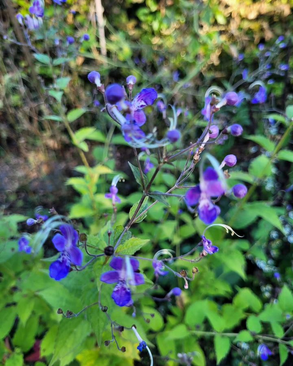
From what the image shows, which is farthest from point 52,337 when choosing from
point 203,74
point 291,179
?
point 203,74

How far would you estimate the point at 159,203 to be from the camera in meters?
2.26

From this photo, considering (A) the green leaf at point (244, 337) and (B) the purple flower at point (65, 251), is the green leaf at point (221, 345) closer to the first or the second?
(A) the green leaf at point (244, 337)

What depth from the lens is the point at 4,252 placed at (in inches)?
71.4

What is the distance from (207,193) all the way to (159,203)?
1438mm

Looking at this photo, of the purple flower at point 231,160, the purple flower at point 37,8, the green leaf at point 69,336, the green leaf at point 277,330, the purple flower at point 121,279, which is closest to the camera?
the purple flower at point 121,279

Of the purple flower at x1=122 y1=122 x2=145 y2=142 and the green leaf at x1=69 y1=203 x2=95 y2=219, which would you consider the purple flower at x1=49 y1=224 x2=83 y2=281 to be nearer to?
the purple flower at x1=122 y1=122 x2=145 y2=142

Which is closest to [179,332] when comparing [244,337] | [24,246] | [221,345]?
[221,345]

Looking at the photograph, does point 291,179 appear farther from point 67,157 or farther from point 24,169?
point 24,169

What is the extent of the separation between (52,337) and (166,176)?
1402 mm

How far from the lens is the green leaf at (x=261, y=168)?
6.59 feet

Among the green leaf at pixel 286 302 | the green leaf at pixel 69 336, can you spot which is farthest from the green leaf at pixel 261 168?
the green leaf at pixel 69 336

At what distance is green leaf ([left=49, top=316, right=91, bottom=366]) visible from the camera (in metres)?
1.32

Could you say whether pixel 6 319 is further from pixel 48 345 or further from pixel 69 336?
pixel 69 336

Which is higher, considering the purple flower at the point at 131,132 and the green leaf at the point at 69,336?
the purple flower at the point at 131,132
